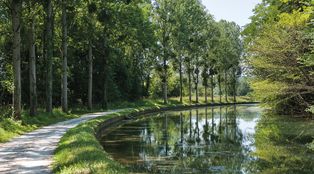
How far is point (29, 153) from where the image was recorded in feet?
45.6

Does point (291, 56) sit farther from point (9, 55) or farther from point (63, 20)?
point (9, 55)

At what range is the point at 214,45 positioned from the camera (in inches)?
3324

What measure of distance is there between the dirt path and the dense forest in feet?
18.5

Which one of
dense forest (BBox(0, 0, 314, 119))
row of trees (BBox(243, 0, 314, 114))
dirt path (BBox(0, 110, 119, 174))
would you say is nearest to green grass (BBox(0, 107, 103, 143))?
dirt path (BBox(0, 110, 119, 174))


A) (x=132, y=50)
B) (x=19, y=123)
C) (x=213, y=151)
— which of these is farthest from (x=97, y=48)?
(x=213, y=151)

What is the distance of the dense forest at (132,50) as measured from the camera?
24.1 metres

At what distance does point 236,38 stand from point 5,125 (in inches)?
3147

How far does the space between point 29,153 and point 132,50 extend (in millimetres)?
55006

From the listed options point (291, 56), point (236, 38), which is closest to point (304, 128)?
point (291, 56)

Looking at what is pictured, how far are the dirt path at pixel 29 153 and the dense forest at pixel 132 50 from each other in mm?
5627

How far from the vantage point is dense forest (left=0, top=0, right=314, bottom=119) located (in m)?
24.1

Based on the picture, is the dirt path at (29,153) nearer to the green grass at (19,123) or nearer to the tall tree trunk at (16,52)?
the green grass at (19,123)

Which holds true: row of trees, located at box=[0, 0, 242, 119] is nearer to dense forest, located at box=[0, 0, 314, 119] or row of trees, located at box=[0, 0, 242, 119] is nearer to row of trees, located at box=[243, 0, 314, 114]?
dense forest, located at box=[0, 0, 314, 119]

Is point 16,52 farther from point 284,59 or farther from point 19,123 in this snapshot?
point 284,59
